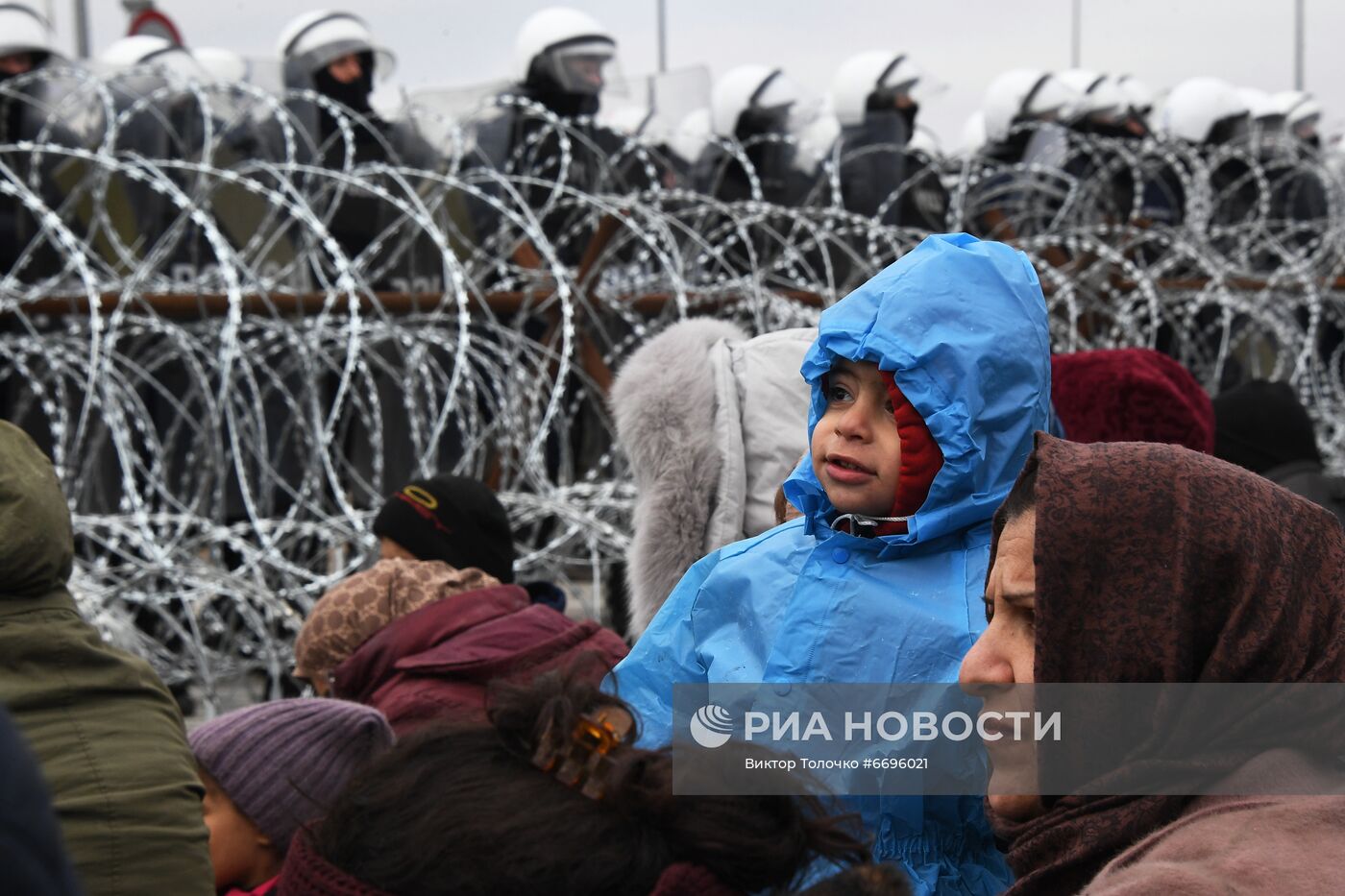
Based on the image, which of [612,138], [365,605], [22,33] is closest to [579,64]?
[612,138]

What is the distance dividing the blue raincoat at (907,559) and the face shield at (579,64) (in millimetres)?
6380

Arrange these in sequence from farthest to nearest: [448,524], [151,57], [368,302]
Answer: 1. [151,57]
2. [368,302]
3. [448,524]

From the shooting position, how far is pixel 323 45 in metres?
8.16

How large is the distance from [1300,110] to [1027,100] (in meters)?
2.98

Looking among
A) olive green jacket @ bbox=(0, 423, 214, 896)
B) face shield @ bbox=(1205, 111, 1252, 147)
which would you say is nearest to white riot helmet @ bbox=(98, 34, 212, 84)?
olive green jacket @ bbox=(0, 423, 214, 896)

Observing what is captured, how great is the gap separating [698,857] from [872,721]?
0.79m

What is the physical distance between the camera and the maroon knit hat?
124 inches

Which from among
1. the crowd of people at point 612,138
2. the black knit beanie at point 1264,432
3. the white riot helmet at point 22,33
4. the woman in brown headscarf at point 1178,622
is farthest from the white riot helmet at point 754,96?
the woman in brown headscarf at point 1178,622

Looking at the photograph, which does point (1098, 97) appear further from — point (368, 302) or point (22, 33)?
point (22, 33)

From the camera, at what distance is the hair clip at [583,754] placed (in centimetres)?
121

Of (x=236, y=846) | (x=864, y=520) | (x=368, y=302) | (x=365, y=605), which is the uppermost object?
(x=864, y=520)

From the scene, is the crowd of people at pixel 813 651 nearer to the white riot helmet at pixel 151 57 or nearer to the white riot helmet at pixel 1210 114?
the white riot helmet at pixel 151 57

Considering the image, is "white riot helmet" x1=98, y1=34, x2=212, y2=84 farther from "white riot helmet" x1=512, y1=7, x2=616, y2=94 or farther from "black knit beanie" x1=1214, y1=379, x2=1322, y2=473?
"black knit beanie" x1=1214, y1=379, x2=1322, y2=473

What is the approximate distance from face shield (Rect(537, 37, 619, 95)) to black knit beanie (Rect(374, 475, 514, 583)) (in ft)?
16.4
